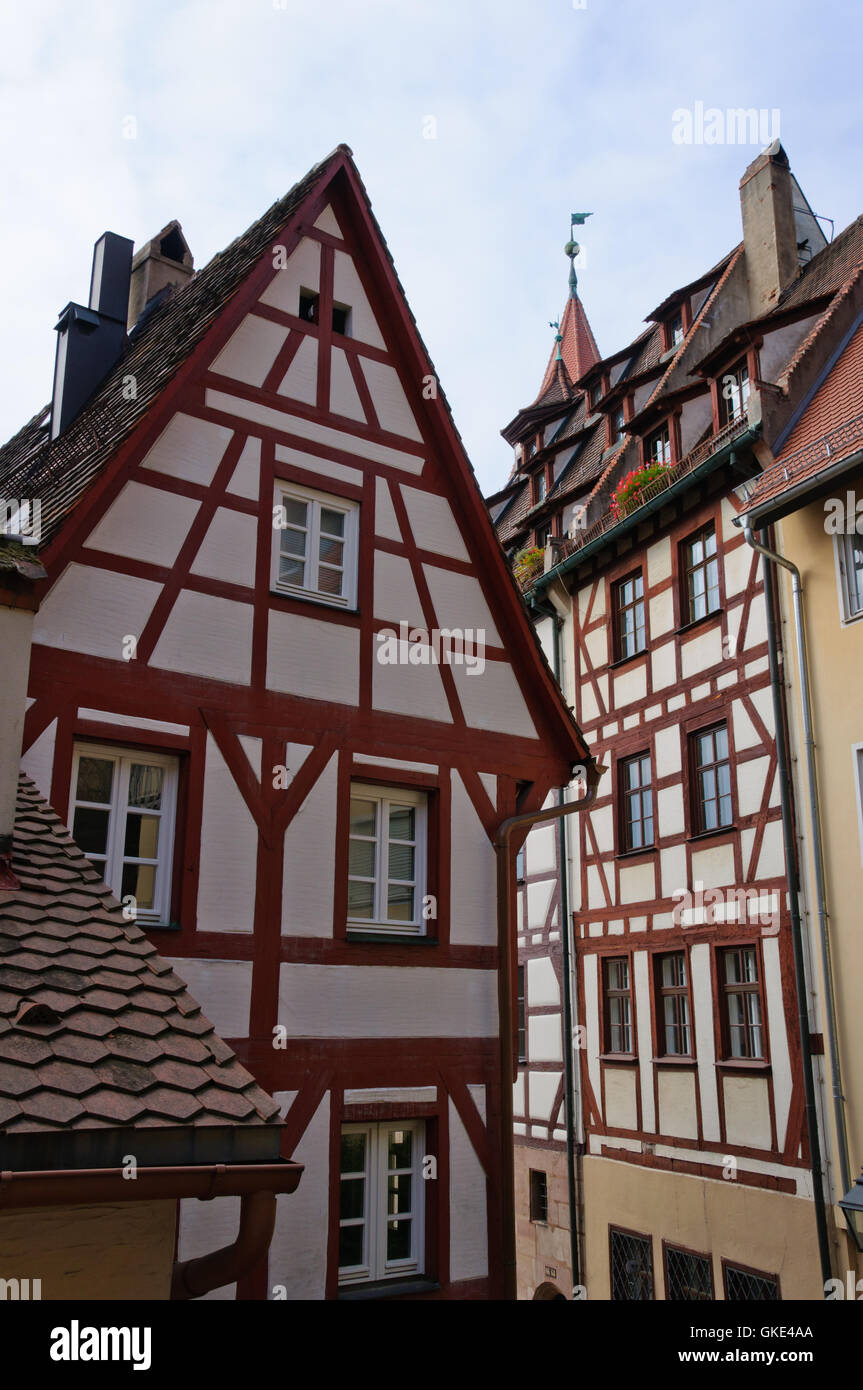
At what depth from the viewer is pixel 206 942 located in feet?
26.7

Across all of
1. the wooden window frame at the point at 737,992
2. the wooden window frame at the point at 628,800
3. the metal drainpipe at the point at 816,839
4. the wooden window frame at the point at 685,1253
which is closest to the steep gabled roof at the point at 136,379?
the metal drainpipe at the point at 816,839

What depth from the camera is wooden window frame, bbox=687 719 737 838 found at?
15336mm

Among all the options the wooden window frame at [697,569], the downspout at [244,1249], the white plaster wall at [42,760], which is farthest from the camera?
the wooden window frame at [697,569]

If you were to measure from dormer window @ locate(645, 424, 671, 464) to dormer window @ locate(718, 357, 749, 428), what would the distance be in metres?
1.40

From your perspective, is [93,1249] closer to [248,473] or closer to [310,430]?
[248,473]

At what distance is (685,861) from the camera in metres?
16.0

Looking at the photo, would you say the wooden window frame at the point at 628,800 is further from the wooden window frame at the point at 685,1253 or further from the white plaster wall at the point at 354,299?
the white plaster wall at the point at 354,299

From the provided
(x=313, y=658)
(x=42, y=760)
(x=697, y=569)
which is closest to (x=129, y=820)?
(x=42, y=760)

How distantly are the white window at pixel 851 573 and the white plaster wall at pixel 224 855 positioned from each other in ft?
27.2

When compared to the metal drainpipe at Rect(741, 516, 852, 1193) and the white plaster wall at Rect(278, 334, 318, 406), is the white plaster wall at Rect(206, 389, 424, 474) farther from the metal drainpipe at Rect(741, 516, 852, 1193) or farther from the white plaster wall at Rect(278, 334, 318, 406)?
the metal drainpipe at Rect(741, 516, 852, 1193)

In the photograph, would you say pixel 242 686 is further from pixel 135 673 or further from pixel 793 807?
pixel 793 807

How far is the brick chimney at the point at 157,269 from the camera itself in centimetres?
1460

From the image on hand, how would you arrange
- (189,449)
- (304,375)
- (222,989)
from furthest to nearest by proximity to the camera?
(304,375), (189,449), (222,989)

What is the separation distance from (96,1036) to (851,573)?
11.3 meters
